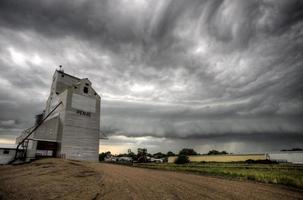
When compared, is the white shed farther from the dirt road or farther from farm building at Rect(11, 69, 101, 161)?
the dirt road

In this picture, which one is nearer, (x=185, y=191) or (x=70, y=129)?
(x=185, y=191)

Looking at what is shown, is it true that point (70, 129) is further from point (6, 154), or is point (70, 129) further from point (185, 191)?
point (185, 191)

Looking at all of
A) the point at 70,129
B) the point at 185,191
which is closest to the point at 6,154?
the point at 70,129

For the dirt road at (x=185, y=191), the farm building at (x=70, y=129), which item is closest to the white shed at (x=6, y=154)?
the farm building at (x=70, y=129)

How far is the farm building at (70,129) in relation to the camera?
4288 cm

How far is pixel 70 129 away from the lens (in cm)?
4447

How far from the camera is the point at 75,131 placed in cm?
4525

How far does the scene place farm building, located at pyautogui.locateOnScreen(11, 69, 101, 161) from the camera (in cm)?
4288

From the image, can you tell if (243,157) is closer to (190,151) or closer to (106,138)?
(106,138)

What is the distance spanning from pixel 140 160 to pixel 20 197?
5820 centimetres

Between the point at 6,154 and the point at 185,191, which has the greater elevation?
the point at 6,154

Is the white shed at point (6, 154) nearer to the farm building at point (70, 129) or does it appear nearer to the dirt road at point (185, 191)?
the farm building at point (70, 129)

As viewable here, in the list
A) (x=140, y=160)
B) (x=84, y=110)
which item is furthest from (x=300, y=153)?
(x=84, y=110)

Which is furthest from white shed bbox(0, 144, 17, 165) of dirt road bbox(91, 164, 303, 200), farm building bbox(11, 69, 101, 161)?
dirt road bbox(91, 164, 303, 200)
